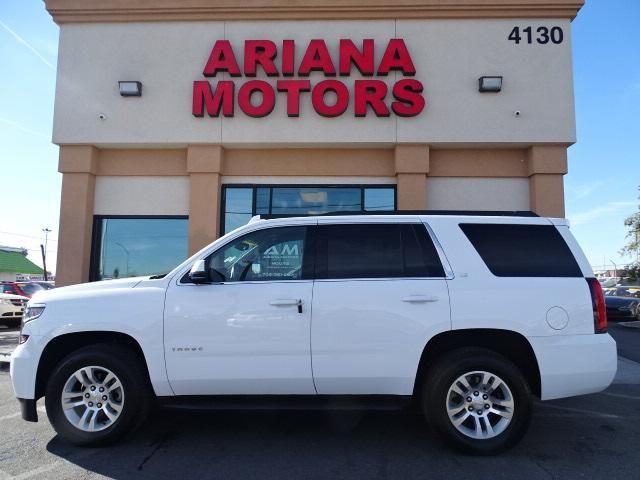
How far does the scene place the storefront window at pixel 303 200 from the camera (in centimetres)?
1020

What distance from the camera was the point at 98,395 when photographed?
4.32m

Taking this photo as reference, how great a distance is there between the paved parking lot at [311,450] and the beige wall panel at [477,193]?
5308mm

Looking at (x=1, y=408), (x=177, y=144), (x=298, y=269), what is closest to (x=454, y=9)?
(x=177, y=144)

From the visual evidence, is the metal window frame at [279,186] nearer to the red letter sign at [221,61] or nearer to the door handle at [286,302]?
the red letter sign at [221,61]

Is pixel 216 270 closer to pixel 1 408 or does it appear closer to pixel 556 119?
pixel 1 408

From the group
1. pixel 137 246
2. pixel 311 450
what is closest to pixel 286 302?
pixel 311 450

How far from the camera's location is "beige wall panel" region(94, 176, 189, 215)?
10328mm

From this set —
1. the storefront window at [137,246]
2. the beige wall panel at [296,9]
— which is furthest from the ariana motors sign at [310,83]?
the storefront window at [137,246]

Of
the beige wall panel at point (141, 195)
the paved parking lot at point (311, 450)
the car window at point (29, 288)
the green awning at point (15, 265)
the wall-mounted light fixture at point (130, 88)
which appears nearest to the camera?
the paved parking lot at point (311, 450)

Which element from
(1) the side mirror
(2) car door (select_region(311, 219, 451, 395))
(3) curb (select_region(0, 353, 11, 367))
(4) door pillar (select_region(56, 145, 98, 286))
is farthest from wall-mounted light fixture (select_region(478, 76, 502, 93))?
(3) curb (select_region(0, 353, 11, 367))

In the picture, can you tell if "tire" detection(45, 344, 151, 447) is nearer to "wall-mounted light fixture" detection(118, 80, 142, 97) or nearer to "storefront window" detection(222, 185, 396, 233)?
"storefront window" detection(222, 185, 396, 233)

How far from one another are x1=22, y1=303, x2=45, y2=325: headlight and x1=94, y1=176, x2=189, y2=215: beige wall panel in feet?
19.5

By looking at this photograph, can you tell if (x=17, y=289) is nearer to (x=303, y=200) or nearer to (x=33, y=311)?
(x=303, y=200)

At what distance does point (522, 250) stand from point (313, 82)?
22.3ft
